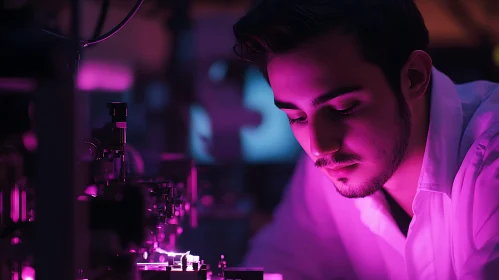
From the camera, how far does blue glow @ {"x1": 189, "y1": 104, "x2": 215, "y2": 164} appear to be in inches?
170

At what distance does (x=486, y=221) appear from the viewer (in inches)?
62.4

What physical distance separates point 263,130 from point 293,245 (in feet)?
6.99

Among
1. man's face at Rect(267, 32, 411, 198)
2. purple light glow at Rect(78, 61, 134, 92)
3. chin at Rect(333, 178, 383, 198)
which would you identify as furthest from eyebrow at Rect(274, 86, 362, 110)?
purple light glow at Rect(78, 61, 134, 92)

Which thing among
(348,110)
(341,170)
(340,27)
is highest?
(340,27)

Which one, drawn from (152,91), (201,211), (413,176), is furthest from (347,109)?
(152,91)

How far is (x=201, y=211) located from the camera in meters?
3.98

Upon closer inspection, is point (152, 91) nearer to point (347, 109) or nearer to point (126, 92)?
point (126, 92)

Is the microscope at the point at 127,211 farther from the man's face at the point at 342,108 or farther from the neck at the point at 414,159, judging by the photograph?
the neck at the point at 414,159

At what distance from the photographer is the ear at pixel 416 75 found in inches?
73.1

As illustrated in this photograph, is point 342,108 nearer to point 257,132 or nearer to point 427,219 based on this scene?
point 427,219

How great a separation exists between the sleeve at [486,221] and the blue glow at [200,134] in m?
2.78

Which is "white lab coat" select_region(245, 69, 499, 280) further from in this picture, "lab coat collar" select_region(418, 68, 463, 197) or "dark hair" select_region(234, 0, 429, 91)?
"dark hair" select_region(234, 0, 429, 91)

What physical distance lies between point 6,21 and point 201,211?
9.97 ft

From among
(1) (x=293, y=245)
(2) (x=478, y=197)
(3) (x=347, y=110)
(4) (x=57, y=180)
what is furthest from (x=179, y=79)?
(4) (x=57, y=180)
